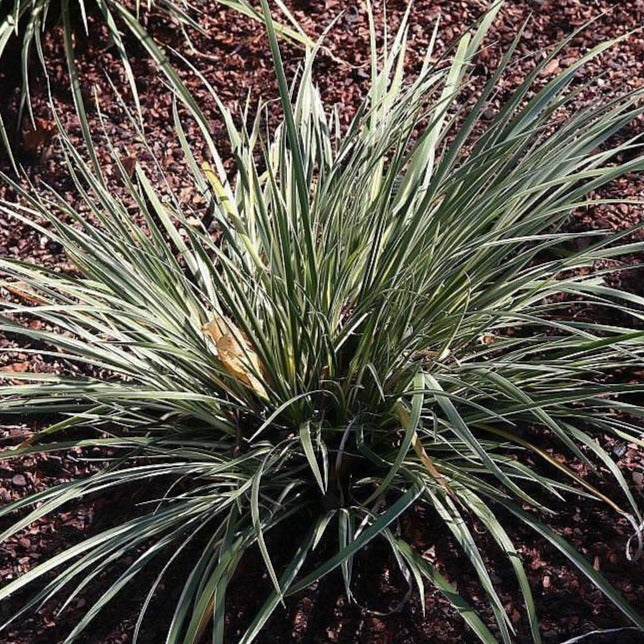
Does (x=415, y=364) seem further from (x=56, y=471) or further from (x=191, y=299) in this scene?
(x=56, y=471)

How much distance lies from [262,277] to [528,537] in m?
0.76

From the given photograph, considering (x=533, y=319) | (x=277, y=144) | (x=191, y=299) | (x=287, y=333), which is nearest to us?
(x=533, y=319)

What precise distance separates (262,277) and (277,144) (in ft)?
1.90

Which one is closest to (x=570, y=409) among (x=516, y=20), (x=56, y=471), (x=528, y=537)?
(x=528, y=537)

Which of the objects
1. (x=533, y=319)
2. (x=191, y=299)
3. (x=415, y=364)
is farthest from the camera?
(x=191, y=299)

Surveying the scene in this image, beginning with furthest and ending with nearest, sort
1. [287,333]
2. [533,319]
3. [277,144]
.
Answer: [277,144]
[287,333]
[533,319]

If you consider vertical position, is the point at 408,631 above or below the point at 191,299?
below

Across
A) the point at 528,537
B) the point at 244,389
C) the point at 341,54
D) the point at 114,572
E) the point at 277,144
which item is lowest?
the point at 114,572

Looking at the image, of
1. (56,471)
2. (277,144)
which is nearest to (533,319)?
(277,144)

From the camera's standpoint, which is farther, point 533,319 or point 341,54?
point 341,54

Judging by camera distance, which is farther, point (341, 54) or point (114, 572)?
point (341, 54)

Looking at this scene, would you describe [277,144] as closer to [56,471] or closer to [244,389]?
[244,389]

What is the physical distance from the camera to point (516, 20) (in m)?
2.83

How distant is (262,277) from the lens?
6.39 ft
